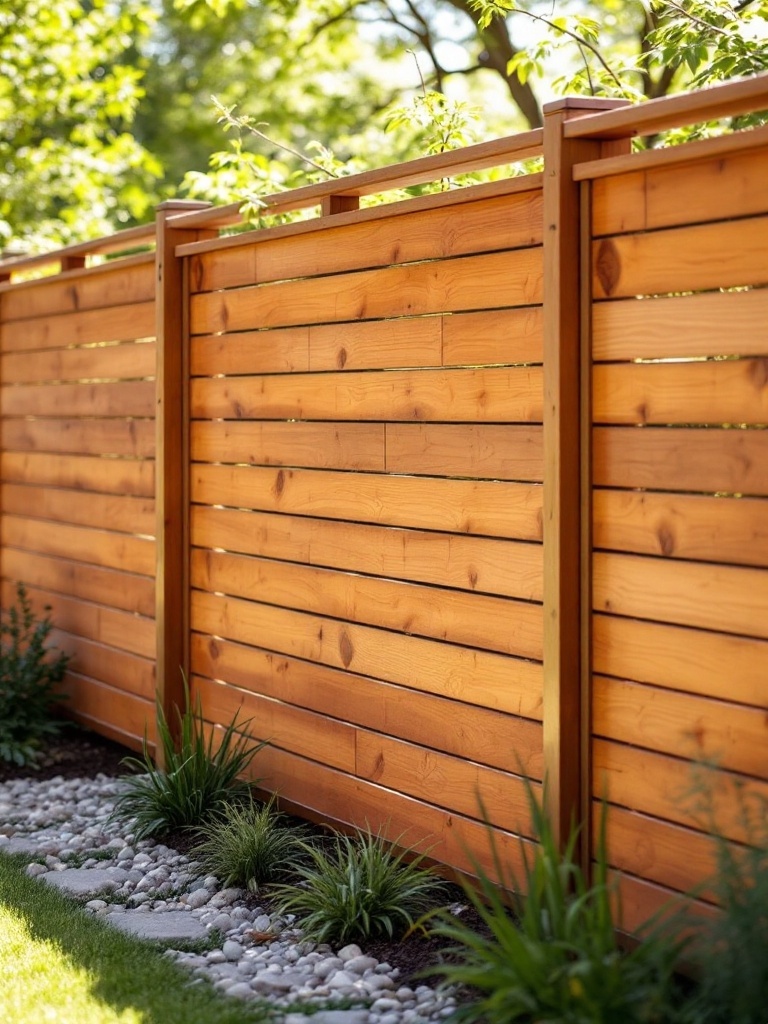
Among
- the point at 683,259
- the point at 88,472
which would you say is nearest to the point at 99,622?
the point at 88,472

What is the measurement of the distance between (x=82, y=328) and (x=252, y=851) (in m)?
3.01

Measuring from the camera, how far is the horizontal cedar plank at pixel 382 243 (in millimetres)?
3363

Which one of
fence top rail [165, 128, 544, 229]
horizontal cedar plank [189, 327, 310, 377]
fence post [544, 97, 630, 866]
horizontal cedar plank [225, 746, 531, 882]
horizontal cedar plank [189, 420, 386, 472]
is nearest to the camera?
fence post [544, 97, 630, 866]

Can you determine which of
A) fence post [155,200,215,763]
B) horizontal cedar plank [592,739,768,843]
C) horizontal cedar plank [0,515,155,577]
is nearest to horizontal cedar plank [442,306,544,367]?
horizontal cedar plank [592,739,768,843]

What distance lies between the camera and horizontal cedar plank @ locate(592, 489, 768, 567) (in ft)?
8.86

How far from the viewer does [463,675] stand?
357 cm

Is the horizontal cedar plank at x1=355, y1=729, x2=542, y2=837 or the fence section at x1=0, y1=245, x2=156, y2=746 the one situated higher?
the fence section at x1=0, y1=245, x2=156, y2=746

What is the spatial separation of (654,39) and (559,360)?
197cm

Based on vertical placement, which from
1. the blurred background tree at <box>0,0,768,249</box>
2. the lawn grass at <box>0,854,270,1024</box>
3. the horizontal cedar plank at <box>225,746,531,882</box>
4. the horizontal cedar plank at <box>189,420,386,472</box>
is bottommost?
the lawn grass at <box>0,854,270,1024</box>

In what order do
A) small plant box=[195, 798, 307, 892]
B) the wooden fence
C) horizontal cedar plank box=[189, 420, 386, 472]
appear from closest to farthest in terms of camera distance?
the wooden fence
small plant box=[195, 798, 307, 892]
horizontal cedar plank box=[189, 420, 386, 472]

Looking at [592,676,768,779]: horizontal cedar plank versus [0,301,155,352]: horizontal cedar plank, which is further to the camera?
[0,301,155,352]: horizontal cedar plank

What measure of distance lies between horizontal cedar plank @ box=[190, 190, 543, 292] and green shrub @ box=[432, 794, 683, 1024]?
1.55 m

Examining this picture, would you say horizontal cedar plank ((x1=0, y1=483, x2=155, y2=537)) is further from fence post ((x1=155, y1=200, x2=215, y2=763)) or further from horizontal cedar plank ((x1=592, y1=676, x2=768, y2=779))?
horizontal cedar plank ((x1=592, y1=676, x2=768, y2=779))

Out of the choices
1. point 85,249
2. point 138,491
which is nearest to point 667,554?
point 138,491
